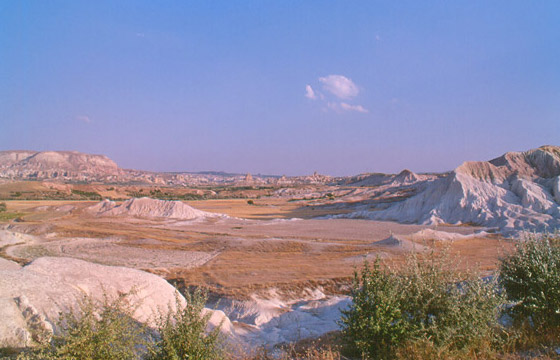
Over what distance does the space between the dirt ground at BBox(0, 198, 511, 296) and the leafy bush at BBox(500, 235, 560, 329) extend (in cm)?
216

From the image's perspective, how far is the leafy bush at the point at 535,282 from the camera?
6.34 meters

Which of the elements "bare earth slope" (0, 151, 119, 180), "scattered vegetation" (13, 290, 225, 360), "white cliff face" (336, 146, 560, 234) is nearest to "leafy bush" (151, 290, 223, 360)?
"scattered vegetation" (13, 290, 225, 360)

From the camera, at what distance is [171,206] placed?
4369cm

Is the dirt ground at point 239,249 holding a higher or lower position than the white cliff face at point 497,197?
lower

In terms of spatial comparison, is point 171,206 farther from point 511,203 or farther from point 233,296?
point 511,203

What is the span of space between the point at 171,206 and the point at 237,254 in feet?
78.4

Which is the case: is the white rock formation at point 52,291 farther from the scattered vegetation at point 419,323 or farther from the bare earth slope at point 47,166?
the bare earth slope at point 47,166

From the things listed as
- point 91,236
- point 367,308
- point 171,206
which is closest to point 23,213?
point 171,206

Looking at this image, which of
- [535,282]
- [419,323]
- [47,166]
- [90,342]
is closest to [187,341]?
[90,342]

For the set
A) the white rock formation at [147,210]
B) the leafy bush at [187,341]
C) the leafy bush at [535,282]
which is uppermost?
the leafy bush at [535,282]

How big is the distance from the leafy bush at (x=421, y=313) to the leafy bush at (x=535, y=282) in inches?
46.6

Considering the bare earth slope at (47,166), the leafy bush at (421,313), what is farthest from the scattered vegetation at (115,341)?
the bare earth slope at (47,166)

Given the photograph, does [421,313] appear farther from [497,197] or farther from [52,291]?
[497,197]

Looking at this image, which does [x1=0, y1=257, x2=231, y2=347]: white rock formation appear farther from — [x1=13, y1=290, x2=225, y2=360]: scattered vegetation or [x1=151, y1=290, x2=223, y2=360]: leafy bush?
[x1=151, y1=290, x2=223, y2=360]: leafy bush
